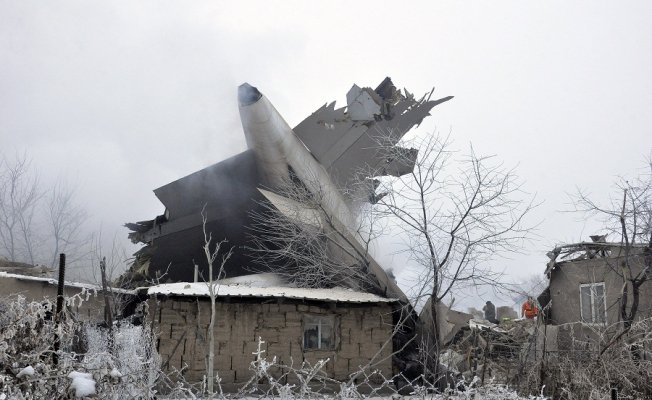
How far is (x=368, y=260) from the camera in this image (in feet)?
60.8

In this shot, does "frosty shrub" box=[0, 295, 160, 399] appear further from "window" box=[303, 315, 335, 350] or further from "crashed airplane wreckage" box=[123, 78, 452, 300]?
"crashed airplane wreckage" box=[123, 78, 452, 300]

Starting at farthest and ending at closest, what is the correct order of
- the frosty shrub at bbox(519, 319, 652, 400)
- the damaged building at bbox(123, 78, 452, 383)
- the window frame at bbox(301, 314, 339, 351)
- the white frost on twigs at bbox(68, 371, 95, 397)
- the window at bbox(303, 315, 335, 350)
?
1. the window at bbox(303, 315, 335, 350)
2. the window frame at bbox(301, 314, 339, 351)
3. the damaged building at bbox(123, 78, 452, 383)
4. the frosty shrub at bbox(519, 319, 652, 400)
5. the white frost on twigs at bbox(68, 371, 95, 397)

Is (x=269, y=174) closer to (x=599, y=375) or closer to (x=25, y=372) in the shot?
(x=599, y=375)

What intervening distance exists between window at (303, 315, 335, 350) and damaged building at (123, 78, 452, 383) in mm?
29

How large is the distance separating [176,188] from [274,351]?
895 cm

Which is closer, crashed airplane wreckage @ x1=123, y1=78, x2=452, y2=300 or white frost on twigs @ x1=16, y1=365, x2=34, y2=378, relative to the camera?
white frost on twigs @ x1=16, y1=365, x2=34, y2=378

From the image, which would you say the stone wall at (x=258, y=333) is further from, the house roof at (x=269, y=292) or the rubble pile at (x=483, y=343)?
the rubble pile at (x=483, y=343)

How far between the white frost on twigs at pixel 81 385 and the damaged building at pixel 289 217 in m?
8.60

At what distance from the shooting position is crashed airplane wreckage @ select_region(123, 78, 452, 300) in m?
20.6

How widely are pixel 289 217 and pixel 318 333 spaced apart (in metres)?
4.10

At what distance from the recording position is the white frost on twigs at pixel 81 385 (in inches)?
172

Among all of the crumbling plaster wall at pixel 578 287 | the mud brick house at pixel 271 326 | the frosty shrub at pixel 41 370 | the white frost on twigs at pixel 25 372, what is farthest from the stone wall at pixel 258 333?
the white frost on twigs at pixel 25 372

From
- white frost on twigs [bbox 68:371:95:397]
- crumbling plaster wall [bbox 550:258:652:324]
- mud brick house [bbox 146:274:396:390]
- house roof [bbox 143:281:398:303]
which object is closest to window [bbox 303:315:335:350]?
mud brick house [bbox 146:274:396:390]

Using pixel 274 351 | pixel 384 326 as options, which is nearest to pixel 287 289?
pixel 274 351
